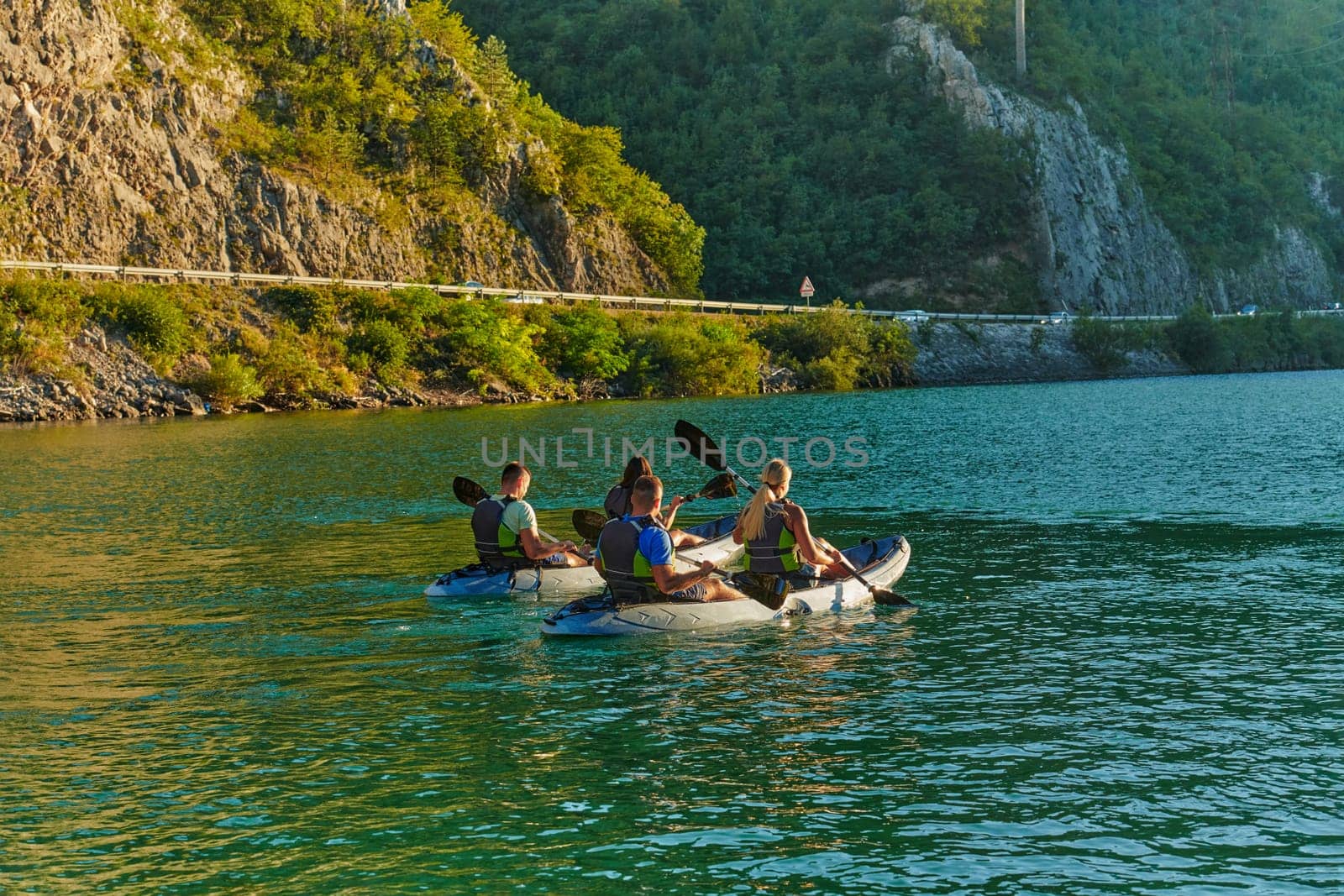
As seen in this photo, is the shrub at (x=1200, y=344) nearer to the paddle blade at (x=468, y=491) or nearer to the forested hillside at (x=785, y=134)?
the forested hillside at (x=785, y=134)

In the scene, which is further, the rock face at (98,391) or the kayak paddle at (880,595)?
the rock face at (98,391)

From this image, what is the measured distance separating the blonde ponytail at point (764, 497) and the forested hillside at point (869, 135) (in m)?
104

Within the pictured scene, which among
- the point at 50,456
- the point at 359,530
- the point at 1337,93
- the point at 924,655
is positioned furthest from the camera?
the point at 1337,93

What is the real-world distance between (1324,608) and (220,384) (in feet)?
187

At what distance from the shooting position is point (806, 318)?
96.1m

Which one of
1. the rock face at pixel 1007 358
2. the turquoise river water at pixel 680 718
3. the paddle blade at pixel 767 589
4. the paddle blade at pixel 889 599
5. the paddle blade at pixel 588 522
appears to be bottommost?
the turquoise river water at pixel 680 718

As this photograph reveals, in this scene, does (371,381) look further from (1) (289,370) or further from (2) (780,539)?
(2) (780,539)

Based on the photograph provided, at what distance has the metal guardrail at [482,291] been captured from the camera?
230 feet

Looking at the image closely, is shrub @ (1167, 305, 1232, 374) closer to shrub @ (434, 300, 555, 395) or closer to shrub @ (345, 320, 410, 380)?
shrub @ (434, 300, 555, 395)

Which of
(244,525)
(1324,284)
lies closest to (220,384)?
(244,525)

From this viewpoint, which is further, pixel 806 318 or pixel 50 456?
pixel 806 318

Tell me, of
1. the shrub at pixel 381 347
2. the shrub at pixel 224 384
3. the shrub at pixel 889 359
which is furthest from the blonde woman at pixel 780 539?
the shrub at pixel 889 359

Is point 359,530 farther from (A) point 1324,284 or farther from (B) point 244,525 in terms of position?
(A) point 1324,284

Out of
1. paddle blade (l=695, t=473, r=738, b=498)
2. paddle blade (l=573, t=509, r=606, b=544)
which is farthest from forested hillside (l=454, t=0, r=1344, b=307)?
paddle blade (l=573, t=509, r=606, b=544)
